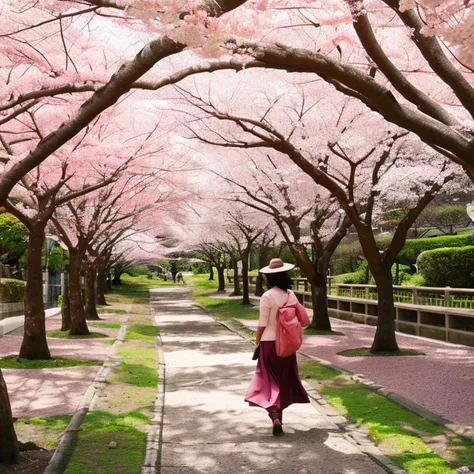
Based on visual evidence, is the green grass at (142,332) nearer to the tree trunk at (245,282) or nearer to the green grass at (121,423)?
the green grass at (121,423)

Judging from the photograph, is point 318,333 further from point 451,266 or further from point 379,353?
point 379,353

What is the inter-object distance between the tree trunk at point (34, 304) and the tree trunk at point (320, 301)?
9036mm

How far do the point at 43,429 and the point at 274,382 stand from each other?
2741 mm

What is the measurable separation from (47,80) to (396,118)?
518 centimetres

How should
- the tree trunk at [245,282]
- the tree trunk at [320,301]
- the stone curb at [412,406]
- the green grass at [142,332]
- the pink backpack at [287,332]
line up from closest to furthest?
1. the stone curb at [412,406]
2. the pink backpack at [287,332]
3. the green grass at [142,332]
4. the tree trunk at [320,301]
5. the tree trunk at [245,282]

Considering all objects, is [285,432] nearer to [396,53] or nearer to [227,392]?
[227,392]

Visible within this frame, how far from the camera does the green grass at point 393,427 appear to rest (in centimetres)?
568

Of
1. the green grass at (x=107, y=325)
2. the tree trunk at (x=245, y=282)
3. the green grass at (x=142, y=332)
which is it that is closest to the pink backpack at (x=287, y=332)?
the green grass at (x=142, y=332)

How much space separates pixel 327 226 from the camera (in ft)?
101

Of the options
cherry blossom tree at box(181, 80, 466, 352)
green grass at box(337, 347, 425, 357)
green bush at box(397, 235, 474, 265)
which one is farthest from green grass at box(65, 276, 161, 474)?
green bush at box(397, 235, 474, 265)

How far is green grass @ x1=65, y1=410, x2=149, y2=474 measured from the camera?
5.62m

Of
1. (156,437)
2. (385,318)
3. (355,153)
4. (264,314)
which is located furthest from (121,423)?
(355,153)

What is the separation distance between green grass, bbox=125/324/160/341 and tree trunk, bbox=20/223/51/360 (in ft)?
15.3

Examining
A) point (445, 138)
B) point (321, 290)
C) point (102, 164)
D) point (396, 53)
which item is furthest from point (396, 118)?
point (321, 290)
